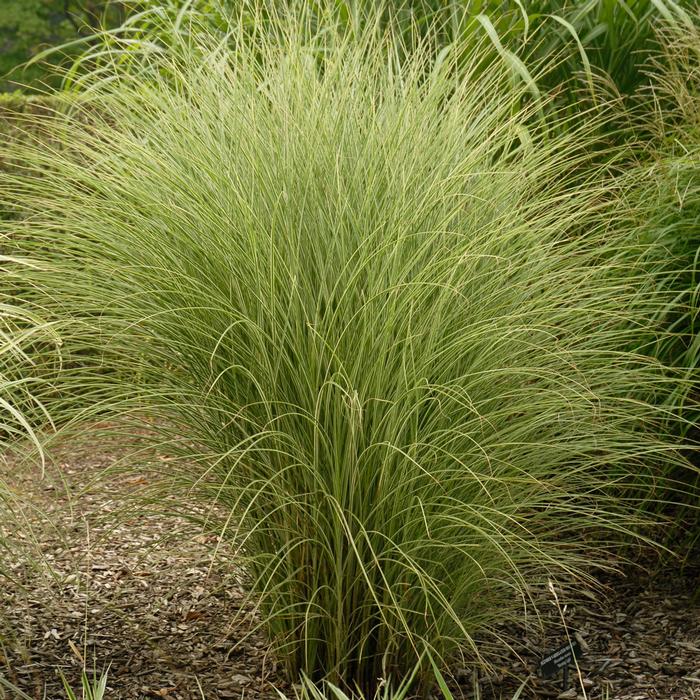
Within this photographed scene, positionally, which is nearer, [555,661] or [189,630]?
[555,661]

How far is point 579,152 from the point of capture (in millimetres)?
4070

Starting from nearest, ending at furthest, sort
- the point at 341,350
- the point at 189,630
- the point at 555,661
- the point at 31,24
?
the point at 341,350, the point at 555,661, the point at 189,630, the point at 31,24

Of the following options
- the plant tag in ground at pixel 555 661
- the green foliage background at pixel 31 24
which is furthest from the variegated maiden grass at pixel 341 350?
the green foliage background at pixel 31 24

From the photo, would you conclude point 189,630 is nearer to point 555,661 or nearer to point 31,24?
point 555,661

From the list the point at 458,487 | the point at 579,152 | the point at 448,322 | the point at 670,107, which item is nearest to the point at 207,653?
the point at 458,487

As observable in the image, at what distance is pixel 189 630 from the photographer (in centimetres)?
290

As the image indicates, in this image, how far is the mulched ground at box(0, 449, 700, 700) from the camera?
2.59m

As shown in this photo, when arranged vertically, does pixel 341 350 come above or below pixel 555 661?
above

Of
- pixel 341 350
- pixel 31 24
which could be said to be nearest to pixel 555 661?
pixel 341 350

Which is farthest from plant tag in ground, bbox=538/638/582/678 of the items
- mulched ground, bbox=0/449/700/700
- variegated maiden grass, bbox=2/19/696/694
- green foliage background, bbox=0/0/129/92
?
green foliage background, bbox=0/0/129/92

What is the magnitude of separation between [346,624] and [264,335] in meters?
0.73

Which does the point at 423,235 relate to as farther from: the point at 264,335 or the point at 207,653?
the point at 207,653

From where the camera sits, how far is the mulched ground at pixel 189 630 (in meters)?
2.59

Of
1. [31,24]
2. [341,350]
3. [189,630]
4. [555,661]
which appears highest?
[31,24]
